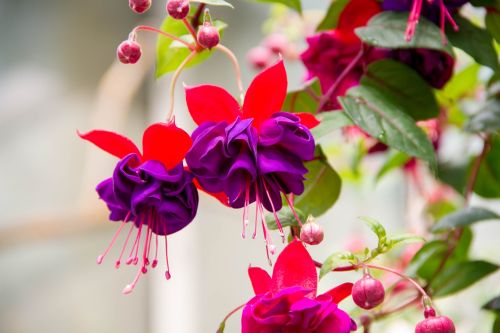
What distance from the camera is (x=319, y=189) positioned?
59 cm

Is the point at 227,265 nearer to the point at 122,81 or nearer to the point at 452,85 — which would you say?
the point at 122,81

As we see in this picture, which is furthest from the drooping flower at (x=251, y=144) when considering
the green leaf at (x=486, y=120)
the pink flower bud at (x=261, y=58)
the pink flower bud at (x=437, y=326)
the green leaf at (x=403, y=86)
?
the pink flower bud at (x=261, y=58)

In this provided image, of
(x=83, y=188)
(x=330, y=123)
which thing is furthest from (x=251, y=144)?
(x=83, y=188)

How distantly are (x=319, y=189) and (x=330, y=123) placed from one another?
94 millimetres

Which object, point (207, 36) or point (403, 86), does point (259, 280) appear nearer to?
point (207, 36)

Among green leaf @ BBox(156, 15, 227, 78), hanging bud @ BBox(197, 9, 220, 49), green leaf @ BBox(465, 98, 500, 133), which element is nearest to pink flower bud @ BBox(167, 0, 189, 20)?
hanging bud @ BBox(197, 9, 220, 49)

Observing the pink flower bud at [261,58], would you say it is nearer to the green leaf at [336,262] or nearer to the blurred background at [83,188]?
the green leaf at [336,262]

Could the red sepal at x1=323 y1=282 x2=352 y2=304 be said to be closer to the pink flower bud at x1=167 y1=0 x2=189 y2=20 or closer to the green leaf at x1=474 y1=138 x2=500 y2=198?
the pink flower bud at x1=167 y1=0 x2=189 y2=20

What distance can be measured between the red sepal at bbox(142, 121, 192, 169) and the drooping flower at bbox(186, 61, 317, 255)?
0.4 inches

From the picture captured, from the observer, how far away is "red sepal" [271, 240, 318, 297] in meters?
0.42

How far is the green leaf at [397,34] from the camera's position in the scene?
52cm

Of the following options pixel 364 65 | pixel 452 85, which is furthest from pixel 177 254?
pixel 364 65

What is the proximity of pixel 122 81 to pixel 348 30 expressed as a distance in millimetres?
1526

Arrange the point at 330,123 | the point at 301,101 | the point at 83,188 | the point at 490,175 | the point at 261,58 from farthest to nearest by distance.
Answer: the point at 83,188, the point at 261,58, the point at 490,175, the point at 301,101, the point at 330,123
